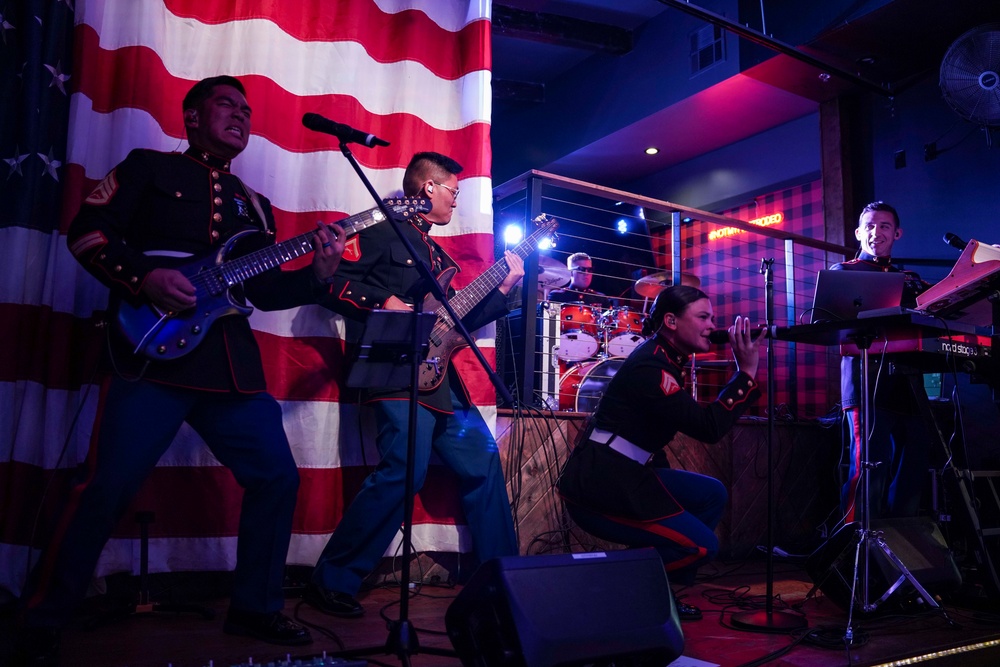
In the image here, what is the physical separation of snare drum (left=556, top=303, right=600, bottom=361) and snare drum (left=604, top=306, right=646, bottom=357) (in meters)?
0.16

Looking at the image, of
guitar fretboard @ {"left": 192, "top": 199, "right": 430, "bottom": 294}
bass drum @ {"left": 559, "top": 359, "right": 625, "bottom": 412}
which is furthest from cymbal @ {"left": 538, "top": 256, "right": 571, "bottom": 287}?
guitar fretboard @ {"left": 192, "top": 199, "right": 430, "bottom": 294}

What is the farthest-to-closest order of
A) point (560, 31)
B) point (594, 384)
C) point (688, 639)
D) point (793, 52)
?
point (560, 31), point (793, 52), point (594, 384), point (688, 639)

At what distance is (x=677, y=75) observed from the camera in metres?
8.06

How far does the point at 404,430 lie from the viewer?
2996mm

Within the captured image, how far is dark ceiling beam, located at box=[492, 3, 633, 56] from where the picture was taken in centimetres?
745

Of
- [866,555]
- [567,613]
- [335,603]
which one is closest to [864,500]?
[866,555]

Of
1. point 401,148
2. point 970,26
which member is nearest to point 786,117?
point 970,26

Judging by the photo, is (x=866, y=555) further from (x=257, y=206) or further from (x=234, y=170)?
(x=234, y=170)

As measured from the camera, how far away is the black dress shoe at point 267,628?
2.34 m

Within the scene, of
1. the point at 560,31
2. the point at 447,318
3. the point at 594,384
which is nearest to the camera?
the point at 447,318


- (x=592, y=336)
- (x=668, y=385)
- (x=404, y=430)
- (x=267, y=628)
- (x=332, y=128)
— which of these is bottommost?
(x=267, y=628)

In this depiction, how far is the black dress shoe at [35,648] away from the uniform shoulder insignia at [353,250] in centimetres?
172

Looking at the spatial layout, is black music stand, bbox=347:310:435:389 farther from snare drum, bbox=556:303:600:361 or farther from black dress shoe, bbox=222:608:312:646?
snare drum, bbox=556:303:600:361

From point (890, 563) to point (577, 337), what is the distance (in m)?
4.03
